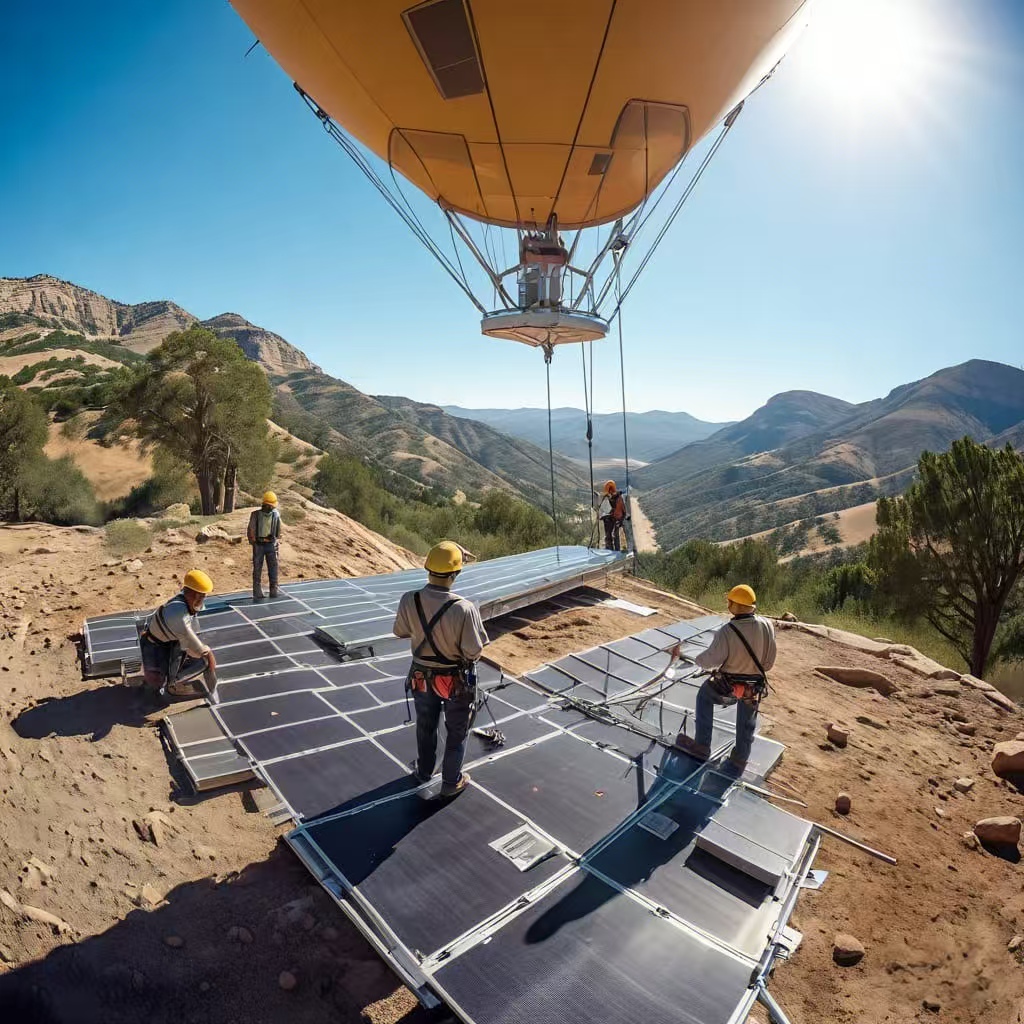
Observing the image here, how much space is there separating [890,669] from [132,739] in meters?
11.4

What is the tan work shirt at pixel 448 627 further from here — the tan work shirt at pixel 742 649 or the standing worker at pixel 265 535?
the standing worker at pixel 265 535

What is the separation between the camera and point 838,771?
662 cm

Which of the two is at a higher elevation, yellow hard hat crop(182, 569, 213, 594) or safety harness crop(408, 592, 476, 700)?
yellow hard hat crop(182, 569, 213, 594)

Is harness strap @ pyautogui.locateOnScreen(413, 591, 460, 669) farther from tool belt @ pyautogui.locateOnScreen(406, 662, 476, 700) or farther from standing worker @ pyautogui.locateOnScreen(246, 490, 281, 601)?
standing worker @ pyautogui.locateOnScreen(246, 490, 281, 601)

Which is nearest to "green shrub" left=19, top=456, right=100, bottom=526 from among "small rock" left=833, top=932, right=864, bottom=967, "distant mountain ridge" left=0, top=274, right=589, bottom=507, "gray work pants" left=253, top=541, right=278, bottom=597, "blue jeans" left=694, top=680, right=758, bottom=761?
"gray work pants" left=253, top=541, right=278, bottom=597

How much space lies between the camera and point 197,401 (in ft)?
65.0

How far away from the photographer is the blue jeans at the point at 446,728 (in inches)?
193

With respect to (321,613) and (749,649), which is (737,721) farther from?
(321,613)

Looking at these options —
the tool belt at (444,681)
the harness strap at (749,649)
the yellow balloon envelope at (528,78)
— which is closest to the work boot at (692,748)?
the harness strap at (749,649)

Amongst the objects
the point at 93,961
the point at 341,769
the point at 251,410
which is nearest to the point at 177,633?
the point at 341,769

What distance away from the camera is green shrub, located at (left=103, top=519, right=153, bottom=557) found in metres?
13.2

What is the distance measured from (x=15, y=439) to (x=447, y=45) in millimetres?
22661

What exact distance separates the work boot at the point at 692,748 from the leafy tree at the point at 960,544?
41.5ft

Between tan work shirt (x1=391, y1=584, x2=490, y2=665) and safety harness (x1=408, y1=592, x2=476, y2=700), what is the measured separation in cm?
2
